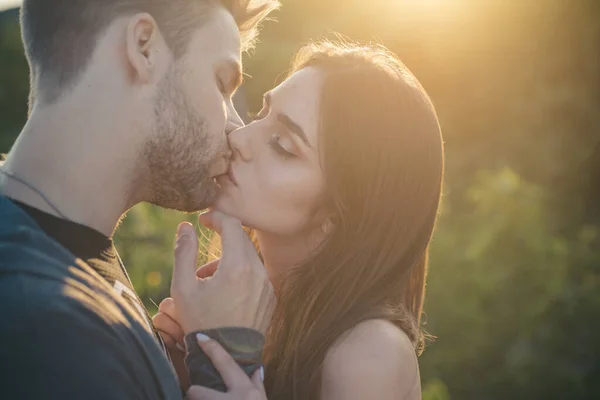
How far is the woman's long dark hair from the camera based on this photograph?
3.01 meters

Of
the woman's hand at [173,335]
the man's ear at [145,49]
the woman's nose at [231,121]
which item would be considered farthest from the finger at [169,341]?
the man's ear at [145,49]

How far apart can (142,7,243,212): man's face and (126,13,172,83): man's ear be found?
54mm

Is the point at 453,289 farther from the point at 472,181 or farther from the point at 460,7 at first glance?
the point at 460,7

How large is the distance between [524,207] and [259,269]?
3347 millimetres

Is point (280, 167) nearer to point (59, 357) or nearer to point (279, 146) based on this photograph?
point (279, 146)

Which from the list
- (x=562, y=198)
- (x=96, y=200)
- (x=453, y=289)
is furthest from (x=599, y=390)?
(x=96, y=200)

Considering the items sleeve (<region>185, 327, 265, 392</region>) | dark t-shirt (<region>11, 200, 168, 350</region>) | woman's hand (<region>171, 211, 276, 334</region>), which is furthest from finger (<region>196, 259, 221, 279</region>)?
dark t-shirt (<region>11, 200, 168, 350</region>)

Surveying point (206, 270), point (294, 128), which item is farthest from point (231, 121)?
point (206, 270)

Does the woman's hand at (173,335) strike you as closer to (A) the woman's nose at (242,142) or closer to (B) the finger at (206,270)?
(B) the finger at (206,270)

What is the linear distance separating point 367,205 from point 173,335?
869 millimetres

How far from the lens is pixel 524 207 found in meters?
5.71

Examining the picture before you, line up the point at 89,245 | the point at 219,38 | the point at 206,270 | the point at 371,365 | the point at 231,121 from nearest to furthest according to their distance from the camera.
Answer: the point at 89,245 → the point at 371,365 → the point at 219,38 → the point at 231,121 → the point at 206,270

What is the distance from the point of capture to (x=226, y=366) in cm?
249

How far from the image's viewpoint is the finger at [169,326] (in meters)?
3.01
